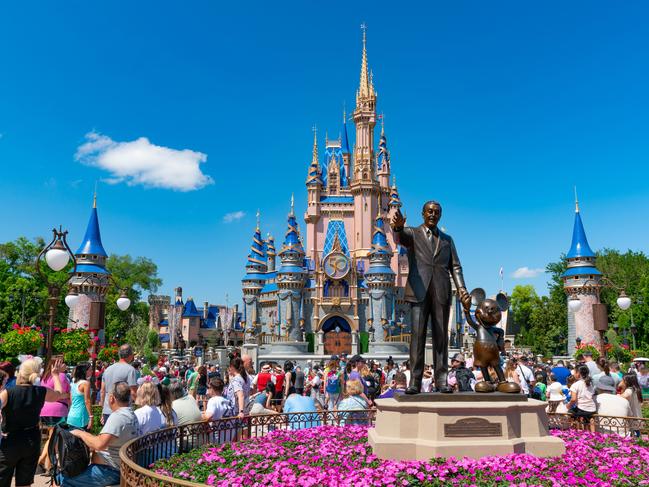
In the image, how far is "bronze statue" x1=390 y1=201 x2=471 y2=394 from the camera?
8.00m

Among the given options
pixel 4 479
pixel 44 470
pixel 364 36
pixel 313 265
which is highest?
pixel 364 36

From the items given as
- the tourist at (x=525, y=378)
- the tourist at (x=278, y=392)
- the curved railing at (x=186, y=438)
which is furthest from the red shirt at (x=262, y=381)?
the tourist at (x=525, y=378)

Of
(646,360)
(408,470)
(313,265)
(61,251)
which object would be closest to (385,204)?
(313,265)

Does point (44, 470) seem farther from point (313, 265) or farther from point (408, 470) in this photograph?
point (313, 265)

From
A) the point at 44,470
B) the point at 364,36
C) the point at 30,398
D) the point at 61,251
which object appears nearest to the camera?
the point at 30,398

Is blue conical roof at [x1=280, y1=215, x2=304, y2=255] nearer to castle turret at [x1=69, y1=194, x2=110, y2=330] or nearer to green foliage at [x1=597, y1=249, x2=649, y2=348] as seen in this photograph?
castle turret at [x1=69, y1=194, x2=110, y2=330]

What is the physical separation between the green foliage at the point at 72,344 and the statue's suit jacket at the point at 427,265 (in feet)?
72.9

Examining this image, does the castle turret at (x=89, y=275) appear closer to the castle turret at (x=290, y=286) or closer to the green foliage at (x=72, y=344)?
the castle turret at (x=290, y=286)

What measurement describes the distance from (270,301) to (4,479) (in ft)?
152

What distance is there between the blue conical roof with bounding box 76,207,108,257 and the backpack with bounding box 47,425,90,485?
44.6 metres

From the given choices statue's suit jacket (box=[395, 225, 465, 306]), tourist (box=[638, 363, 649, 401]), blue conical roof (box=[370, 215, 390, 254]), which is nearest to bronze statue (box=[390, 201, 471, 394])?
statue's suit jacket (box=[395, 225, 465, 306])

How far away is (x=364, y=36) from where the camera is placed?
65.1 m

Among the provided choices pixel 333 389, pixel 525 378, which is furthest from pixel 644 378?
pixel 333 389

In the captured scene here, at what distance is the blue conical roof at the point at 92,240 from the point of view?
47.0m
